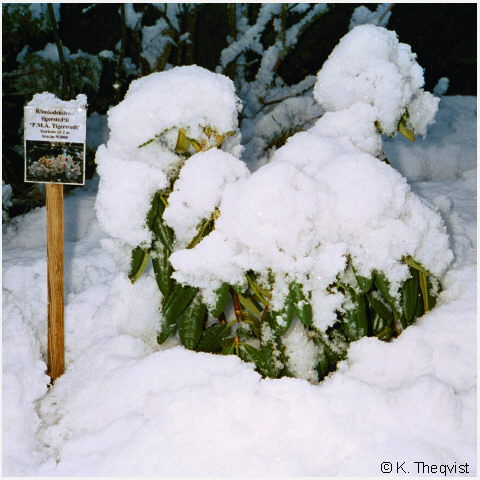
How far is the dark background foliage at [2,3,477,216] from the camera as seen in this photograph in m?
3.85

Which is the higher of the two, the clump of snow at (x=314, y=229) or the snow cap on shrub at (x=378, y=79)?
the snow cap on shrub at (x=378, y=79)

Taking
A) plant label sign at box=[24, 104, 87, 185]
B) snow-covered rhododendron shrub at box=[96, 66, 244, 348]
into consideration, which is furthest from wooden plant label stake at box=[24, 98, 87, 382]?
snow-covered rhododendron shrub at box=[96, 66, 244, 348]

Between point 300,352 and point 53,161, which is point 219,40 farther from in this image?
point 300,352

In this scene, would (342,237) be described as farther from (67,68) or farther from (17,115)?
(17,115)

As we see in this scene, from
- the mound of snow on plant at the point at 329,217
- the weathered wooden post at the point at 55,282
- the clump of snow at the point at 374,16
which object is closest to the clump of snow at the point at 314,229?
the mound of snow on plant at the point at 329,217

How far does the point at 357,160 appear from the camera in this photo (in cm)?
126

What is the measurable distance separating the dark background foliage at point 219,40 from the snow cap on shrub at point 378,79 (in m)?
2.35

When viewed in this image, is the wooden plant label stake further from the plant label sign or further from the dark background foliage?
Answer: the dark background foliage

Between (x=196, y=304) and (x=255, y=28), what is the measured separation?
2.83 metres

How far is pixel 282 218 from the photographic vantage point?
3.71 ft

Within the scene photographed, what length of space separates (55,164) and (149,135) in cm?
32

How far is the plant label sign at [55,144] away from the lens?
1400mm

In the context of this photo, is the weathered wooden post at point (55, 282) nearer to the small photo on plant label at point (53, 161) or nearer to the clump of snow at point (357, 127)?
the small photo on plant label at point (53, 161)

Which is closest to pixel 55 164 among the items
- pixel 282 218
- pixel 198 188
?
pixel 198 188
